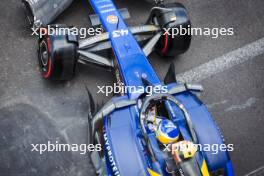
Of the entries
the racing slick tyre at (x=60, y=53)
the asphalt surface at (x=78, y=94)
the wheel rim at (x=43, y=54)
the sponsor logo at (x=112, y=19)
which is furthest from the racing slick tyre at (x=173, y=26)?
the wheel rim at (x=43, y=54)

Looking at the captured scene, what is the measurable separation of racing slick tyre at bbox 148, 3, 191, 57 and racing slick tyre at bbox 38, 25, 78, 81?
1.12m

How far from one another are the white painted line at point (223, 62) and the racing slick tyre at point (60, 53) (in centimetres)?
147

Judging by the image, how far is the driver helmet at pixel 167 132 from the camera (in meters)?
3.97

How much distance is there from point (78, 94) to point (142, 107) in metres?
1.34

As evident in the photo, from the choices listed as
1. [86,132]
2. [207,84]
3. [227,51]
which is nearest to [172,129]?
[86,132]

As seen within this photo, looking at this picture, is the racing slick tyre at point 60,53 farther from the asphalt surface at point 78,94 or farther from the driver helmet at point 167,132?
the driver helmet at point 167,132

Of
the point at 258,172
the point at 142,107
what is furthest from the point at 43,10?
the point at 258,172

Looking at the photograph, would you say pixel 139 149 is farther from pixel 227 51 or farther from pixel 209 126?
pixel 227 51

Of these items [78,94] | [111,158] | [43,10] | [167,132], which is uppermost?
[43,10]

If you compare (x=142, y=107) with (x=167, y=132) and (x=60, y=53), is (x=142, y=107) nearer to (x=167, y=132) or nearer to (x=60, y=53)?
(x=167, y=132)

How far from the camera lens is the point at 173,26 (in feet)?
17.2

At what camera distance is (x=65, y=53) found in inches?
191

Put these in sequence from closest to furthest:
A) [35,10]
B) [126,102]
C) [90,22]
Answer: [126,102], [35,10], [90,22]

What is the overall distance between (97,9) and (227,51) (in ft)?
6.38
